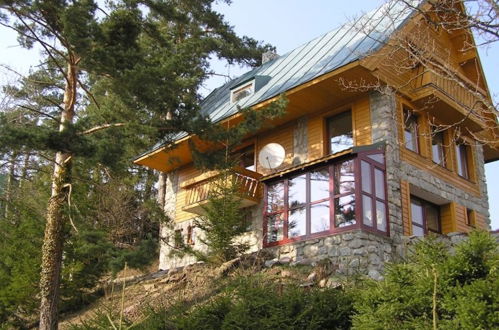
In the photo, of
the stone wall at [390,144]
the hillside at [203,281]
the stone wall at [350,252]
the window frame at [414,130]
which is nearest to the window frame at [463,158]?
the window frame at [414,130]

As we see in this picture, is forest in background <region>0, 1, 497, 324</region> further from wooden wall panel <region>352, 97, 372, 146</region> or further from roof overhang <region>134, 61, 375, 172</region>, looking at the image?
wooden wall panel <region>352, 97, 372, 146</region>

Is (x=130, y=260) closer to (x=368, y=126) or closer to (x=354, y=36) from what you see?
(x=368, y=126)

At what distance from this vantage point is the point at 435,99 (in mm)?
14820

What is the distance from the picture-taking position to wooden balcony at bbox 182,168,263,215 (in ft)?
51.4

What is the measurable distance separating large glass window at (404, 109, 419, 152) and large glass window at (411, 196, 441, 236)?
145 centimetres

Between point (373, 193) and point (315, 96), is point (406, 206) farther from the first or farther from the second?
point (315, 96)

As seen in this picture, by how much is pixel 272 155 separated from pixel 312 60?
3.46m

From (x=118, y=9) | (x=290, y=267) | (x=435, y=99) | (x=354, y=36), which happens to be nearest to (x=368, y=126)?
(x=435, y=99)

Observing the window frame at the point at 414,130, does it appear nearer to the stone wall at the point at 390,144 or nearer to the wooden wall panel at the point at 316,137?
the stone wall at the point at 390,144

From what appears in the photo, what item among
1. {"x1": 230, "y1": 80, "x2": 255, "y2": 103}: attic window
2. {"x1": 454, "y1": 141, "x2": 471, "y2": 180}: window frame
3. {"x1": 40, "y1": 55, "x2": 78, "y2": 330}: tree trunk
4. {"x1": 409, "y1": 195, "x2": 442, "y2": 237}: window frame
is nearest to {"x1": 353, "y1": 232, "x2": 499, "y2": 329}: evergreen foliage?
{"x1": 40, "y1": 55, "x2": 78, "y2": 330}: tree trunk

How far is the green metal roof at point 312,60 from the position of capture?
567 inches

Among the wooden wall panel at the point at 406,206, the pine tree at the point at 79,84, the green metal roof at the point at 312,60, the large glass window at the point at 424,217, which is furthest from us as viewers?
the large glass window at the point at 424,217

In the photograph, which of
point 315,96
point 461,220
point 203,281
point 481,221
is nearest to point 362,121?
point 315,96

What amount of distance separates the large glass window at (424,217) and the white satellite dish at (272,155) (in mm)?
3863
